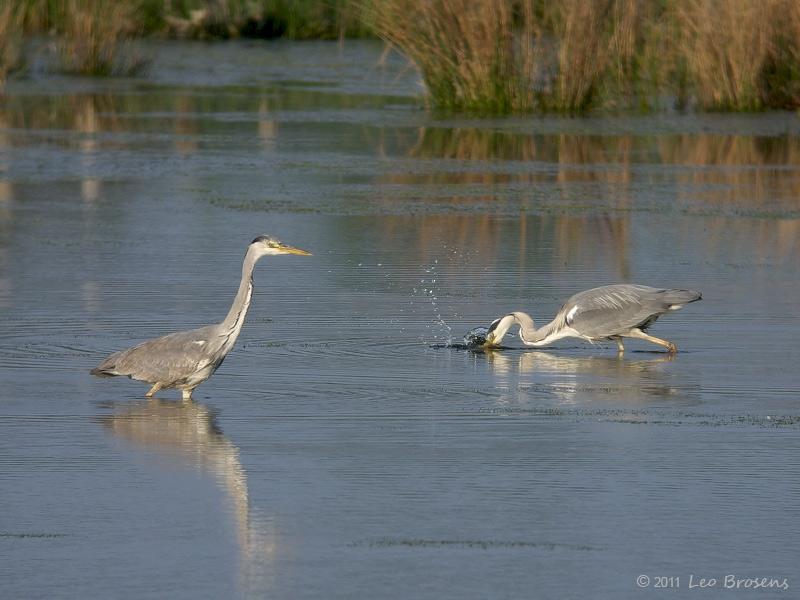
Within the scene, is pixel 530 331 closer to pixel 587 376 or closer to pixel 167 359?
pixel 587 376

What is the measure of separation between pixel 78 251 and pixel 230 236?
138 centimetres

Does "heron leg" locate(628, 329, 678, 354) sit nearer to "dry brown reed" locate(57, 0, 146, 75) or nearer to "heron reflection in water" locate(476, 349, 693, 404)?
"heron reflection in water" locate(476, 349, 693, 404)

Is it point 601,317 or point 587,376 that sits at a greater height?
point 601,317

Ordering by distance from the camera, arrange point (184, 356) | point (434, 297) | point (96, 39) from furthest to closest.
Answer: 1. point (96, 39)
2. point (434, 297)
3. point (184, 356)

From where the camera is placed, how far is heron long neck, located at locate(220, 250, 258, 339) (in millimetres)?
8727

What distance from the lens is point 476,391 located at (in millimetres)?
9227

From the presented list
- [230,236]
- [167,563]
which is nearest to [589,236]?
[230,236]

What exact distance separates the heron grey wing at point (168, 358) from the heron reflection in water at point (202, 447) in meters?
0.18

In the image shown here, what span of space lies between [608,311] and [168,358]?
2983 millimetres

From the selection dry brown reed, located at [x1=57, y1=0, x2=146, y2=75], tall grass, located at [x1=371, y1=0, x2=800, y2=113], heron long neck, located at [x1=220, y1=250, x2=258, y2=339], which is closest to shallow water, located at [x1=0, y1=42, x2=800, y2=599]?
heron long neck, located at [x1=220, y1=250, x2=258, y2=339]

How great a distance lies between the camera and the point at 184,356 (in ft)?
28.5

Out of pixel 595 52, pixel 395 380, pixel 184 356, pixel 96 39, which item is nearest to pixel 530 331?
pixel 395 380

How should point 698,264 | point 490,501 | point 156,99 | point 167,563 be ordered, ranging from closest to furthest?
1. point 167,563
2. point 490,501
3. point 698,264
4. point 156,99

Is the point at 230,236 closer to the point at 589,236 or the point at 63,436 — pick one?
the point at 589,236
